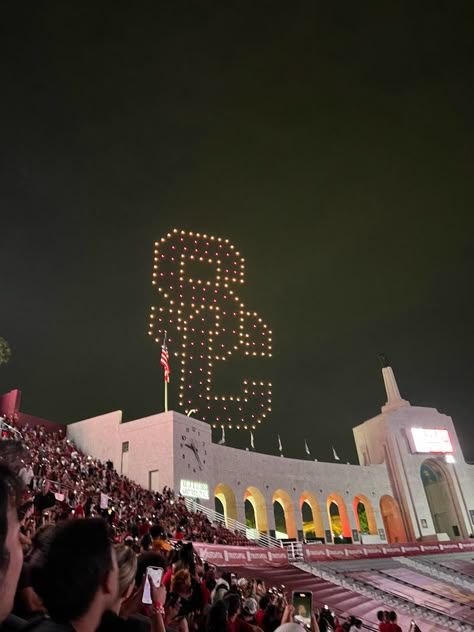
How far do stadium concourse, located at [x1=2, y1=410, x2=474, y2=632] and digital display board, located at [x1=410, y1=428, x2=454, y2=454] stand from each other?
16.1m

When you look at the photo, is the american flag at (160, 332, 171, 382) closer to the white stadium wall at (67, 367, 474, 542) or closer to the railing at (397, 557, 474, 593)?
the white stadium wall at (67, 367, 474, 542)

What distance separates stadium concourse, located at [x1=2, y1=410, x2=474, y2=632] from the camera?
1794 cm

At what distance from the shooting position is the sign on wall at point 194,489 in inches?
1179

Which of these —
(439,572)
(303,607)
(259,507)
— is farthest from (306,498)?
(303,607)

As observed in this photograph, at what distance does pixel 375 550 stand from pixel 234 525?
9.39 metres

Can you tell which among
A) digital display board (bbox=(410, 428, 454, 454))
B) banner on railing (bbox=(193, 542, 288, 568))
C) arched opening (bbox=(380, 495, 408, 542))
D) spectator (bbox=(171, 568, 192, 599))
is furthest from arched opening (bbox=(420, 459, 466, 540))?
spectator (bbox=(171, 568, 192, 599))

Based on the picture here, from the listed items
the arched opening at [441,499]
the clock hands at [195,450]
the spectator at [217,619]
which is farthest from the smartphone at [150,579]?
the arched opening at [441,499]

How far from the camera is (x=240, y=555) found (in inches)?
853

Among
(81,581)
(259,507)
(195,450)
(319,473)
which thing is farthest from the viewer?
(319,473)

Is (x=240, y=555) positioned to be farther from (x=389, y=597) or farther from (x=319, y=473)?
(x=319, y=473)

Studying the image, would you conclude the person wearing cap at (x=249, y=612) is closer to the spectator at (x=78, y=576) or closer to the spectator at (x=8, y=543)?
the spectator at (x=78, y=576)

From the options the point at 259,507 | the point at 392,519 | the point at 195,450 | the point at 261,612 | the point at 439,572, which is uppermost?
the point at 195,450

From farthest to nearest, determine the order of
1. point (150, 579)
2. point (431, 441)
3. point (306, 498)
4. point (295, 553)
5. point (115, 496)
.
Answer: point (431, 441) < point (306, 498) < point (295, 553) < point (115, 496) < point (150, 579)

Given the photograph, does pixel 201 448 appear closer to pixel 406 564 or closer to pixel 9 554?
pixel 406 564
